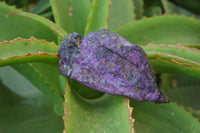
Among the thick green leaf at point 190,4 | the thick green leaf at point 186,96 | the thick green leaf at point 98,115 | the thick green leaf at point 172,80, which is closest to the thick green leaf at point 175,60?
the thick green leaf at point 98,115

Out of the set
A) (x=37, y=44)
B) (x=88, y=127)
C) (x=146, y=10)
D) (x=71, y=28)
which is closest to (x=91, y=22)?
(x=71, y=28)

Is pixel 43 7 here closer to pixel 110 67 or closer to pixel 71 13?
pixel 71 13

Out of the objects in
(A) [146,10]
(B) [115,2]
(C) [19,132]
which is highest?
(B) [115,2]

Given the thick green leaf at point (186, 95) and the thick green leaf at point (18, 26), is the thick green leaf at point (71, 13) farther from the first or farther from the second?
the thick green leaf at point (186, 95)

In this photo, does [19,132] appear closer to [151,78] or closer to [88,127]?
[88,127]

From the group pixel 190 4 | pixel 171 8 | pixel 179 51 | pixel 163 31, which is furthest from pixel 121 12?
pixel 190 4
